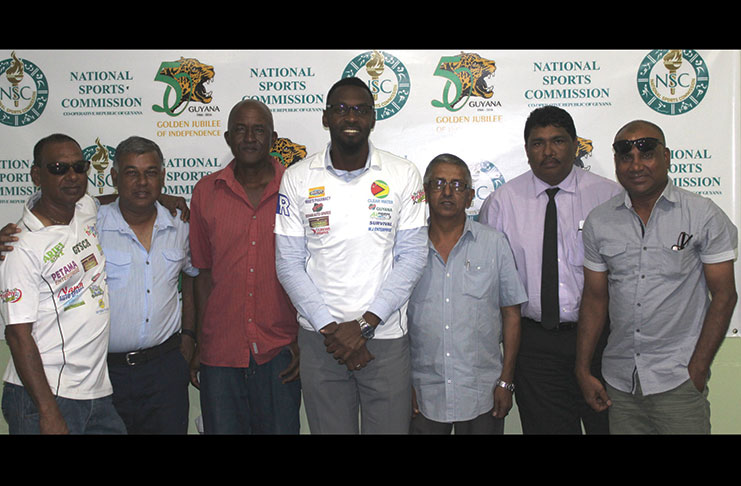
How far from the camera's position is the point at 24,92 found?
11.6 feet

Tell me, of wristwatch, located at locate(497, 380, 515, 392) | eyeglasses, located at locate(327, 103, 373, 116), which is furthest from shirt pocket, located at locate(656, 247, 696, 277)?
eyeglasses, located at locate(327, 103, 373, 116)

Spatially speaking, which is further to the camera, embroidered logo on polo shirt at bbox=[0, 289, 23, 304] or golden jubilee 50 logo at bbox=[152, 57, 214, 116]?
golden jubilee 50 logo at bbox=[152, 57, 214, 116]

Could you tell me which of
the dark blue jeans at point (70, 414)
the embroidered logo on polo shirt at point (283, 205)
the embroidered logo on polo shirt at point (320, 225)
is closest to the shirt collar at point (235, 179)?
the embroidered logo on polo shirt at point (283, 205)

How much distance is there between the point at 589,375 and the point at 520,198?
976 millimetres

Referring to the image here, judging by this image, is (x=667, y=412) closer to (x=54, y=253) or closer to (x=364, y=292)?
(x=364, y=292)

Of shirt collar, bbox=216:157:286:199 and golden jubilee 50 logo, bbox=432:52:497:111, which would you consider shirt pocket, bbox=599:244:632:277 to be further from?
shirt collar, bbox=216:157:286:199

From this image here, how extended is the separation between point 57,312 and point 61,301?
48mm

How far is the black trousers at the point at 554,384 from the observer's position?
2.67m

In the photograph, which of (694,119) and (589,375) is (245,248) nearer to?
(589,375)

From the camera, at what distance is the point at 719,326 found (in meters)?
2.32

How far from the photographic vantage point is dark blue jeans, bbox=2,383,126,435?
2.17 m

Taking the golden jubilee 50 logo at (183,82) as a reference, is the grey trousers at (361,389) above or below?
below

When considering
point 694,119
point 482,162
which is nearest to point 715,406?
point 694,119

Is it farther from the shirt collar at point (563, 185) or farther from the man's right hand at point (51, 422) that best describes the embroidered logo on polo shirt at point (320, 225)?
the man's right hand at point (51, 422)
